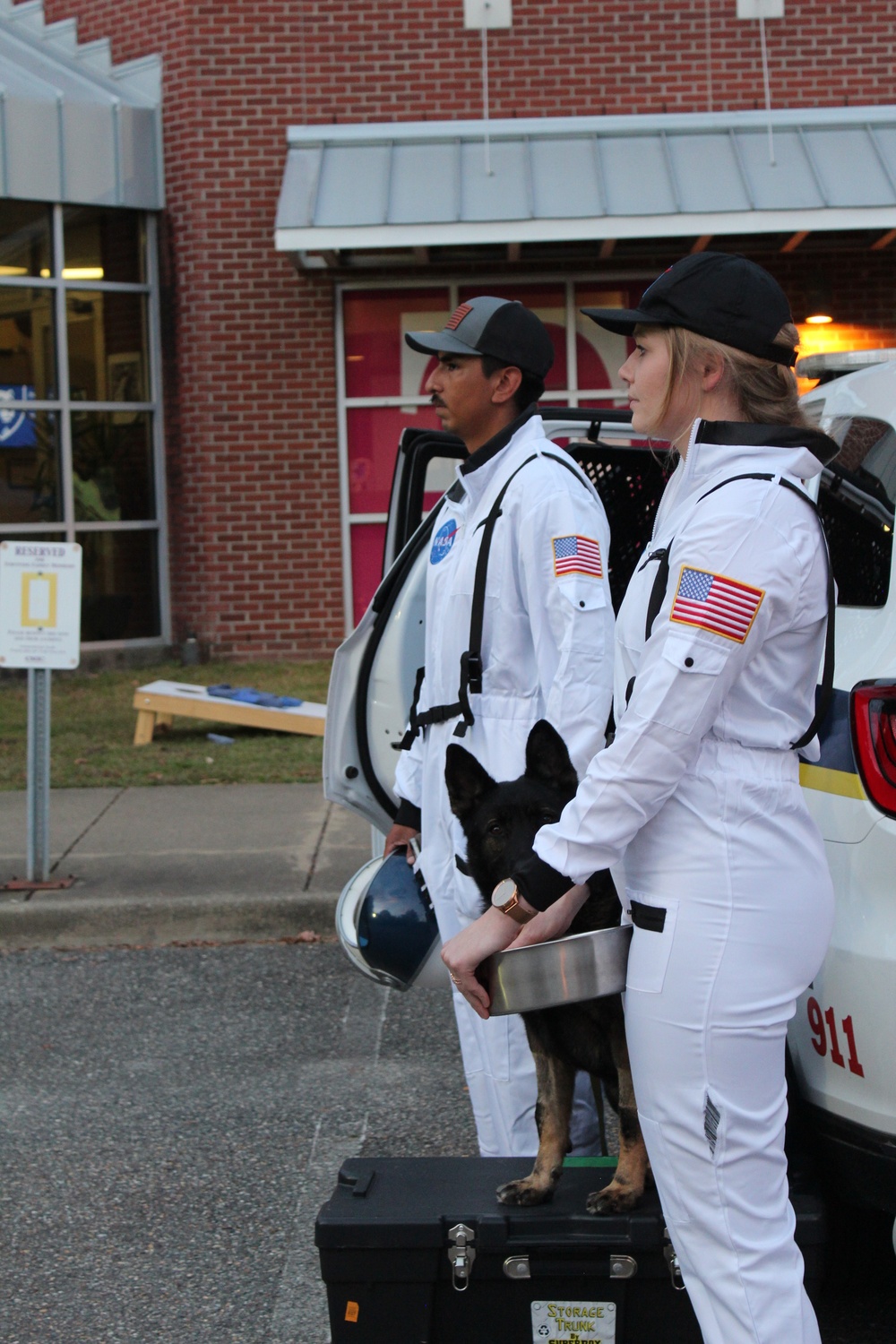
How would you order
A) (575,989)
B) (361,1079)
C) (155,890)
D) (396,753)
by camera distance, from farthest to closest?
(155,890) → (361,1079) → (396,753) → (575,989)

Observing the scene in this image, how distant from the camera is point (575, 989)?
226cm

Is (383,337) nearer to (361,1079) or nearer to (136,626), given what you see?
(136,626)

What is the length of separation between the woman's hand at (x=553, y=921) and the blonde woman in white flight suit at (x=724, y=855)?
133 millimetres

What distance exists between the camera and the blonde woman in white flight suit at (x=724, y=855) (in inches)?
82.2

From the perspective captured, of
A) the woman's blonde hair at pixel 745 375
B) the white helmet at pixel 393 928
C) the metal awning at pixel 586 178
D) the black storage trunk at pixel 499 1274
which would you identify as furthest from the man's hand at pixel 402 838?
the metal awning at pixel 586 178

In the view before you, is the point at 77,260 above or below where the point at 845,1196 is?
above

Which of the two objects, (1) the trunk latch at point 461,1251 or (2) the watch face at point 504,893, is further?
(1) the trunk latch at point 461,1251

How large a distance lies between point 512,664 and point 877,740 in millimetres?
855

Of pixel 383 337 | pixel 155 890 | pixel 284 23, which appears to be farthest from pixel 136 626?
pixel 155 890

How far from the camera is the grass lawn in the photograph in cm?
898

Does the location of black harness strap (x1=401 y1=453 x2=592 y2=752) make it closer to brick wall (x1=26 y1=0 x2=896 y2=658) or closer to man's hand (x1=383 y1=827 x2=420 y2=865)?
man's hand (x1=383 y1=827 x2=420 y2=865)

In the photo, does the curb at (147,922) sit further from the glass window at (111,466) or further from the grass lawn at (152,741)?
the glass window at (111,466)

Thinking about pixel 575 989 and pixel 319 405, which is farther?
pixel 319 405

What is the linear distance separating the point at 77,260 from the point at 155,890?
826cm
